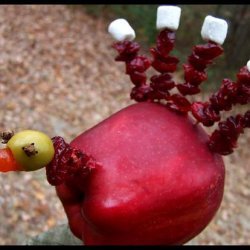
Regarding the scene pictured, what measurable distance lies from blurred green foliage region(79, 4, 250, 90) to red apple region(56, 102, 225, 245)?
2.44m

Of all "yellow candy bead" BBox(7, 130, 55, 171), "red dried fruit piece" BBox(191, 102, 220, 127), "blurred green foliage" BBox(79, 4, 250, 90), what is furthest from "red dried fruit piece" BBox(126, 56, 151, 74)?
"blurred green foliage" BBox(79, 4, 250, 90)

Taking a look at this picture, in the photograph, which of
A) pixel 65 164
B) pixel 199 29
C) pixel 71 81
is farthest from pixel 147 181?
pixel 199 29

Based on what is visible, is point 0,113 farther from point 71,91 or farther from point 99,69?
point 99,69

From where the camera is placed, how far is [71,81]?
10.5ft

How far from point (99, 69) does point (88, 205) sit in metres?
2.73

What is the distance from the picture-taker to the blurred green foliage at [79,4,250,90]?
10.7ft

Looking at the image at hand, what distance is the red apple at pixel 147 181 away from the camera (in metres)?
0.71

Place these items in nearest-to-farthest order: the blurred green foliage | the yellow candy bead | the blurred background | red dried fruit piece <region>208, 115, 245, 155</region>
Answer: the yellow candy bead → red dried fruit piece <region>208, 115, 245, 155</region> → the blurred background → the blurred green foliage

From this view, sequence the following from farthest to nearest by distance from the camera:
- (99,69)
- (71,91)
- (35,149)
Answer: (99,69) < (71,91) < (35,149)

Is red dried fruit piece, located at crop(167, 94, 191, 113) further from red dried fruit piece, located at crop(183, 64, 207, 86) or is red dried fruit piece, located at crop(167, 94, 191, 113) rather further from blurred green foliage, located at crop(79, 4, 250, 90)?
blurred green foliage, located at crop(79, 4, 250, 90)

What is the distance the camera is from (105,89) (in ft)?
10.7

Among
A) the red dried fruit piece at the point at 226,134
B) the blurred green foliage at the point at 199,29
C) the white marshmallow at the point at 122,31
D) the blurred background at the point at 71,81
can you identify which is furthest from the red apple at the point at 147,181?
the blurred green foliage at the point at 199,29

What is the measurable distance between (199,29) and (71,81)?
3.02ft

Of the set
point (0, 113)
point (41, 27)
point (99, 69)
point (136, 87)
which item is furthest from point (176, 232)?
point (41, 27)
